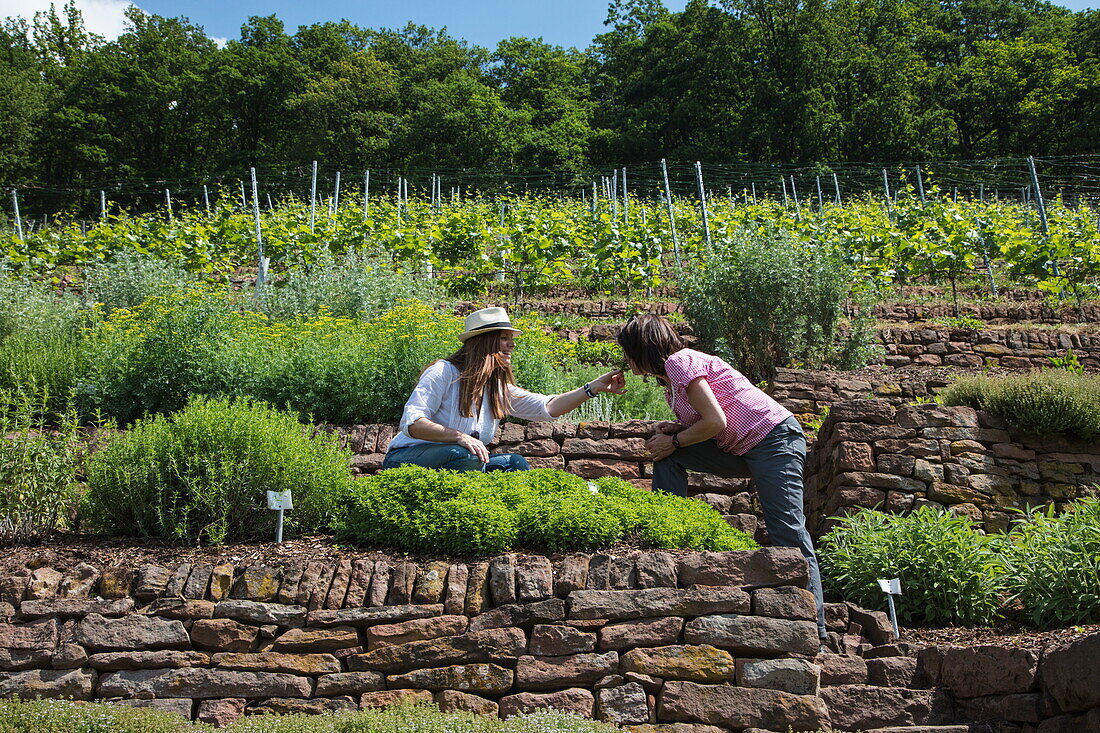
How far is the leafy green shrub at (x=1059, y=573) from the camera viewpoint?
4184mm

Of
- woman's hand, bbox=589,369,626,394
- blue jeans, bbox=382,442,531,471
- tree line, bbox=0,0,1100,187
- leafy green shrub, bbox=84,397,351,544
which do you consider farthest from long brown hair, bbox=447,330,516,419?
tree line, bbox=0,0,1100,187

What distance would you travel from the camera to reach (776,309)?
9.53 metres

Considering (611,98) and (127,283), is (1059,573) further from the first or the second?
(611,98)

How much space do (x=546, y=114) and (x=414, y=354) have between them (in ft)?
116

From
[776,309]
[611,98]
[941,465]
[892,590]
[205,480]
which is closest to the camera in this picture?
[892,590]

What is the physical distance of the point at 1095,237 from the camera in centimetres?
1340

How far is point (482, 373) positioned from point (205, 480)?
1.48 metres

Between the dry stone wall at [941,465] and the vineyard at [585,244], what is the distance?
20.4 ft

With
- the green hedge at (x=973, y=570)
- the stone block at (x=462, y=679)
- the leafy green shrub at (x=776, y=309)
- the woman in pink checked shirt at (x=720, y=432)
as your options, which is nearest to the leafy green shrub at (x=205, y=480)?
the stone block at (x=462, y=679)

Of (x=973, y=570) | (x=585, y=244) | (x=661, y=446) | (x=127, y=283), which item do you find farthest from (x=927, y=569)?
(x=585, y=244)

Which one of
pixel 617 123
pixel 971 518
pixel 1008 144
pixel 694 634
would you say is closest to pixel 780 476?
pixel 694 634

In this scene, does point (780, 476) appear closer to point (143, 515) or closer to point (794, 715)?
point (794, 715)

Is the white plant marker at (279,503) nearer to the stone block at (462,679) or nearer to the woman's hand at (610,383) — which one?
the stone block at (462,679)

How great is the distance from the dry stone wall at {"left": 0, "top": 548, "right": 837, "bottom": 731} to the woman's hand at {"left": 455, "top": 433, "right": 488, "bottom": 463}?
0.74 metres
